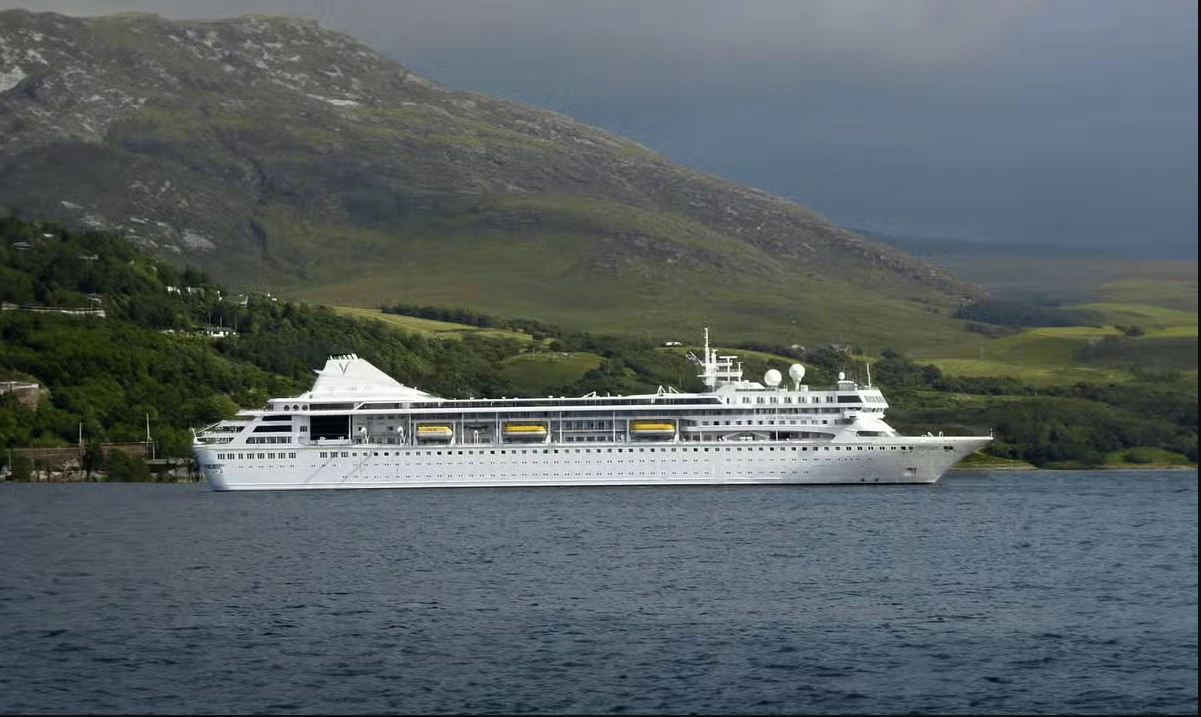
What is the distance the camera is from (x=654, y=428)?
4230 inches

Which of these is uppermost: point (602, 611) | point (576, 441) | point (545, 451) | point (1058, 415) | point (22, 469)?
point (1058, 415)

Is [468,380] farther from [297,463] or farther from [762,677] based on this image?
[762,677]

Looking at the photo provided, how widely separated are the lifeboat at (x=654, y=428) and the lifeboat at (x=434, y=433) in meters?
11.4

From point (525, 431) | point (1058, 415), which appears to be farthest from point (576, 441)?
point (1058, 415)

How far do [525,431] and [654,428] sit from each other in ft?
25.9

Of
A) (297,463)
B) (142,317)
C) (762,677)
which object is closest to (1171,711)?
(762,677)

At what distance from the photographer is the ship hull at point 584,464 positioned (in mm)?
104500

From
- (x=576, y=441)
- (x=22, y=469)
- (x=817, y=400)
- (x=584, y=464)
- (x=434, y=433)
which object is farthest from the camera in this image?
(x=22, y=469)

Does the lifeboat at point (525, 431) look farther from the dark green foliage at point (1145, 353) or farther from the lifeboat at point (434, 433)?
the dark green foliage at point (1145, 353)

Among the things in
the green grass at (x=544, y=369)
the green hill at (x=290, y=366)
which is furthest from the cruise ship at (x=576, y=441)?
the green grass at (x=544, y=369)

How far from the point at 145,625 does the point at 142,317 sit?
12910cm

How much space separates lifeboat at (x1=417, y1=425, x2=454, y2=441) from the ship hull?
1644 millimetres

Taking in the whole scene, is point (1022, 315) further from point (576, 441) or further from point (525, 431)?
point (525, 431)

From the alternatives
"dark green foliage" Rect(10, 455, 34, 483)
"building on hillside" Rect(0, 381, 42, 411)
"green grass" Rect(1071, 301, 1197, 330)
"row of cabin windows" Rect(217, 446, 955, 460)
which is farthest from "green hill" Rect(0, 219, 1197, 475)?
"green grass" Rect(1071, 301, 1197, 330)
